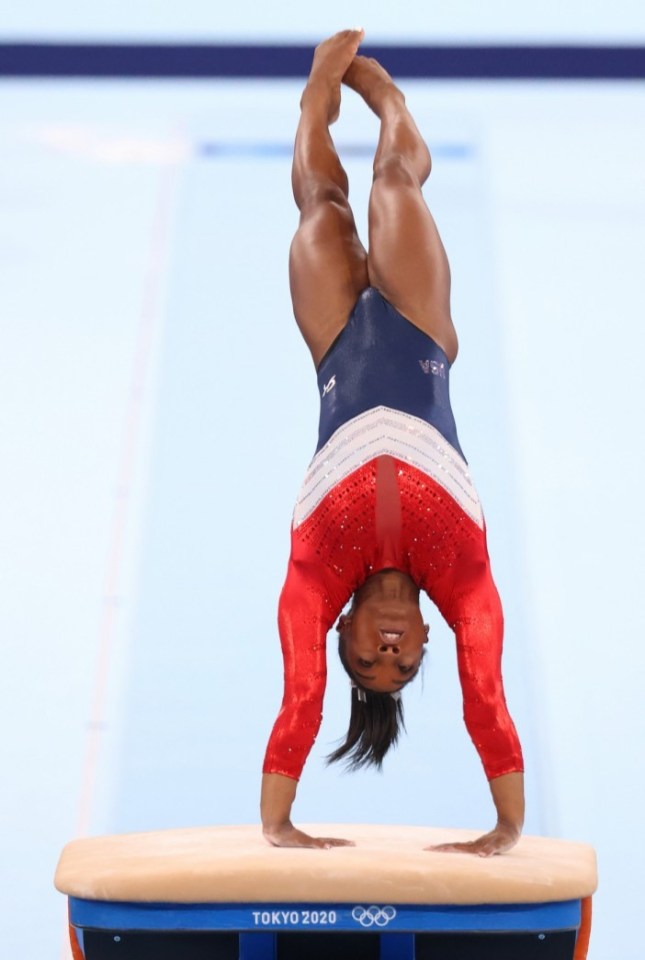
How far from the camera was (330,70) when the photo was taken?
10.4 feet

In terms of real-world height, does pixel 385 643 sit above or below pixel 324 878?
above

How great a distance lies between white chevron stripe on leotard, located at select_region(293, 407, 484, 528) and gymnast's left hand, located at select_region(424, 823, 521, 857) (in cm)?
62

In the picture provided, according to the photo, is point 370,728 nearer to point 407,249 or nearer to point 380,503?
point 380,503

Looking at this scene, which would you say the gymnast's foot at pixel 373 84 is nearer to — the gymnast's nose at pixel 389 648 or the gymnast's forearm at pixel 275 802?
the gymnast's nose at pixel 389 648

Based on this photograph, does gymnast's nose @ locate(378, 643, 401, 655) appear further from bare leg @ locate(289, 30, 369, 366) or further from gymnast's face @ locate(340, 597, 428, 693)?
bare leg @ locate(289, 30, 369, 366)

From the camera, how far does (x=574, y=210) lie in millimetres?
6066

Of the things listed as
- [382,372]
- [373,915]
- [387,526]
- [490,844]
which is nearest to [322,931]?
[373,915]

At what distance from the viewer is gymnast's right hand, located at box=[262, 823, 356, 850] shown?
7.39 feet

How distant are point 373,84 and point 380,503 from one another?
4.12 feet

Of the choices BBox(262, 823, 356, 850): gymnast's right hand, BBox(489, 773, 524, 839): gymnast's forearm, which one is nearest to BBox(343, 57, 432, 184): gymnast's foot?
BBox(489, 773, 524, 839): gymnast's forearm

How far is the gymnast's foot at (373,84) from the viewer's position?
3.20 meters

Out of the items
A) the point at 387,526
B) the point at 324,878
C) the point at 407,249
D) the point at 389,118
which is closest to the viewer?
the point at 324,878

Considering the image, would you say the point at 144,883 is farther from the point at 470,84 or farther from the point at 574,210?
the point at 574,210

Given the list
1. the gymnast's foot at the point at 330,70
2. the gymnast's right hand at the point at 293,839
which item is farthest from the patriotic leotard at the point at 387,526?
the gymnast's foot at the point at 330,70
